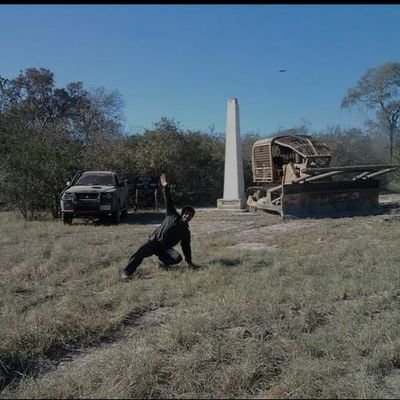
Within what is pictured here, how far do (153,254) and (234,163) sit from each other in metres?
11.4

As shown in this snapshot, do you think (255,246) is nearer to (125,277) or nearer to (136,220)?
(125,277)

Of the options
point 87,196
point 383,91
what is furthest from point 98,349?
point 383,91

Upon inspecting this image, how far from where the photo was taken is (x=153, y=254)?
7.44 metres

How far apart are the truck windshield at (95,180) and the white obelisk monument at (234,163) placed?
4.70 meters

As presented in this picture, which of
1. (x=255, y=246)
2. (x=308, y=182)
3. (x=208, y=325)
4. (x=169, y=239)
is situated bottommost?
(x=208, y=325)

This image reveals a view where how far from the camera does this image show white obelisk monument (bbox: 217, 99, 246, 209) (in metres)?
18.2

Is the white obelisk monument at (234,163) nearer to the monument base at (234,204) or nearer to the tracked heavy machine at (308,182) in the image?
the monument base at (234,204)

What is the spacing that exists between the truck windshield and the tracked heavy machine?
4.84m

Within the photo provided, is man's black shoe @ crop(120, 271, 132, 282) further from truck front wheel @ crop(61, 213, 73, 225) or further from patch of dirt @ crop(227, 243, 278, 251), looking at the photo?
truck front wheel @ crop(61, 213, 73, 225)

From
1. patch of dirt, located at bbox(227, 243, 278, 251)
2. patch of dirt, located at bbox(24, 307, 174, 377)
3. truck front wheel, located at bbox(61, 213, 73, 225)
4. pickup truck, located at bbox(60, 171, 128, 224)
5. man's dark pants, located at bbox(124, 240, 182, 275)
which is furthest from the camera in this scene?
truck front wheel, located at bbox(61, 213, 73, 225)

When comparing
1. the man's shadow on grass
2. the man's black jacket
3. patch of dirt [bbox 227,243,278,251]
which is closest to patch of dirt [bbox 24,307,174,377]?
the man's black jacket

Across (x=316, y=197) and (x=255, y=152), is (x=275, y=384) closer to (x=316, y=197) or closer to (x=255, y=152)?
(x=316, y=197)

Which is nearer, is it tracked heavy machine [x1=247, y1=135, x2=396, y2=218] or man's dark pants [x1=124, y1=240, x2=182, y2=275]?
man's dark pants [x1=124, y1=240, x2=182, y2=275]

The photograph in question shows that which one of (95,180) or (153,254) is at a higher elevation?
(95,180)
